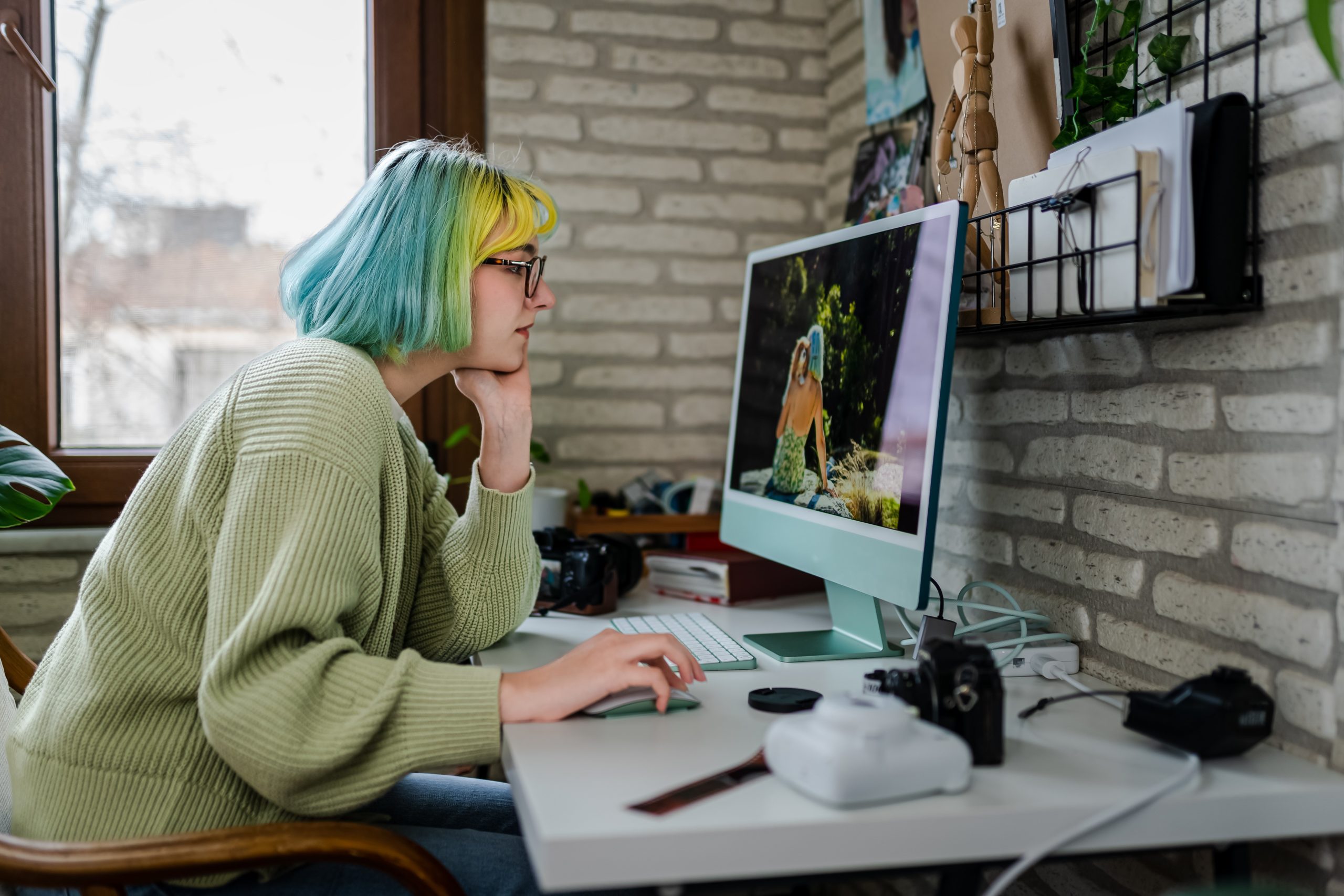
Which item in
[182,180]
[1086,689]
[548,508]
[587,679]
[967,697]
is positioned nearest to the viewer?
[967,697]

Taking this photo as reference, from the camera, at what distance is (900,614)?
1.43 metres

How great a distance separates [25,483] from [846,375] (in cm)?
121

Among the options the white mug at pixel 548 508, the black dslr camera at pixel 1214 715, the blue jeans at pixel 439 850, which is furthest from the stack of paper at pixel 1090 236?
the white mug at pixel 548 508

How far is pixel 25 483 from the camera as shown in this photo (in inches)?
60.5

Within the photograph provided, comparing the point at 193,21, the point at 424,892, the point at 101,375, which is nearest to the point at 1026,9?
the point at 424,892

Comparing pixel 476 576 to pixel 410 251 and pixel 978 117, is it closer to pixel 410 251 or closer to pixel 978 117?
pixel 410 251

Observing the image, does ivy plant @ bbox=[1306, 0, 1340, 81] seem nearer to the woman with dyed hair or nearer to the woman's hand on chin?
the woman with dyed hair

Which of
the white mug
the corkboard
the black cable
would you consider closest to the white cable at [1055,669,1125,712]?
the black cable

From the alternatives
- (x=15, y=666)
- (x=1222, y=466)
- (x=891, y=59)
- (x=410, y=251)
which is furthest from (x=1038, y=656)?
(x=15, y=666)

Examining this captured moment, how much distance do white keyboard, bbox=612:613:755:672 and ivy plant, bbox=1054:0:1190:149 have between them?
73 cm

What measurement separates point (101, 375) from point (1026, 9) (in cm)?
185

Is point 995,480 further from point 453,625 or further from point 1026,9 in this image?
point 453,625

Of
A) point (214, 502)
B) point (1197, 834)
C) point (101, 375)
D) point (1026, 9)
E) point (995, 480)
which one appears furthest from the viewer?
point (101, 375)

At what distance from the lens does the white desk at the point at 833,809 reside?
763 millimetres
